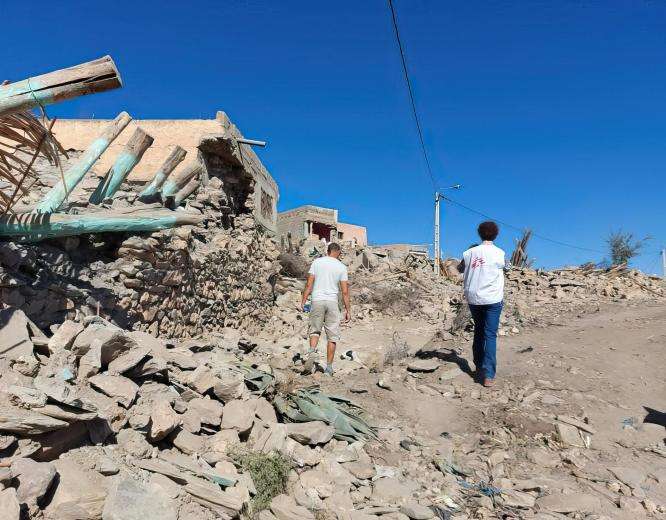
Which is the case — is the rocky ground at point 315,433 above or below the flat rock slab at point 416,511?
above

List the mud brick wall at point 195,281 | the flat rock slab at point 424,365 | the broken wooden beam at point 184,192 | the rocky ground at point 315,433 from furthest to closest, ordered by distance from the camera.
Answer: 1. the broken wooden beam at point 184,192
2. the flat rock slab at point 424,365
3. the mud brick wall at point 195,281
4. the rocky ground at point 315,433

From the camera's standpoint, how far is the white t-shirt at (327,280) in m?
5.47

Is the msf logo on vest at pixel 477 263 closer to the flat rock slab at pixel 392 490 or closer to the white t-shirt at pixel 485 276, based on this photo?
the white t-shirt at pixel 485 276

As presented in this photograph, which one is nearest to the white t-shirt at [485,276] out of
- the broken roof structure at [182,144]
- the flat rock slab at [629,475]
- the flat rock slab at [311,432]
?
the flat rock slab at [629,475]

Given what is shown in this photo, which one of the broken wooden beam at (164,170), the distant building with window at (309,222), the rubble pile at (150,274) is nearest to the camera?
the rubble pile at (150,274)

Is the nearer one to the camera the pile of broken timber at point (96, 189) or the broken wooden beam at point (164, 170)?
the pile of broken timber at point (96, 189)

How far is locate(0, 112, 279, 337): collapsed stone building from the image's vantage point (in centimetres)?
373

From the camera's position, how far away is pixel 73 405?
91.3 inches

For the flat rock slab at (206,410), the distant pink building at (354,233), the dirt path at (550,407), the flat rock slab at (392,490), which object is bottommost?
the flat rock slab at (392,490)

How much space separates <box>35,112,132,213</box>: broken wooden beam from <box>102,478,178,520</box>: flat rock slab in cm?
255

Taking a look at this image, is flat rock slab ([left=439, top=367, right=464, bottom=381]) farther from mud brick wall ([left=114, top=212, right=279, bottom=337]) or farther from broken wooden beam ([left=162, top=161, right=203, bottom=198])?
broken wooden beam ([left=162, top=161, right=203, bottom=198])

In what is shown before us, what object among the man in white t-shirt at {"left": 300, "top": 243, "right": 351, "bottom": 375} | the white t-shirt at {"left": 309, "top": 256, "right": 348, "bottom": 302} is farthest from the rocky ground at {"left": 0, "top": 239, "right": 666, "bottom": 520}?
the white t-shirt at {"left": 309, "top": 256, "right": 348, "bottom": 302}

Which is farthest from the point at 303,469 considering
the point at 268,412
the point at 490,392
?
the point at 490,392

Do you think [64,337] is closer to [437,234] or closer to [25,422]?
[25,422]
